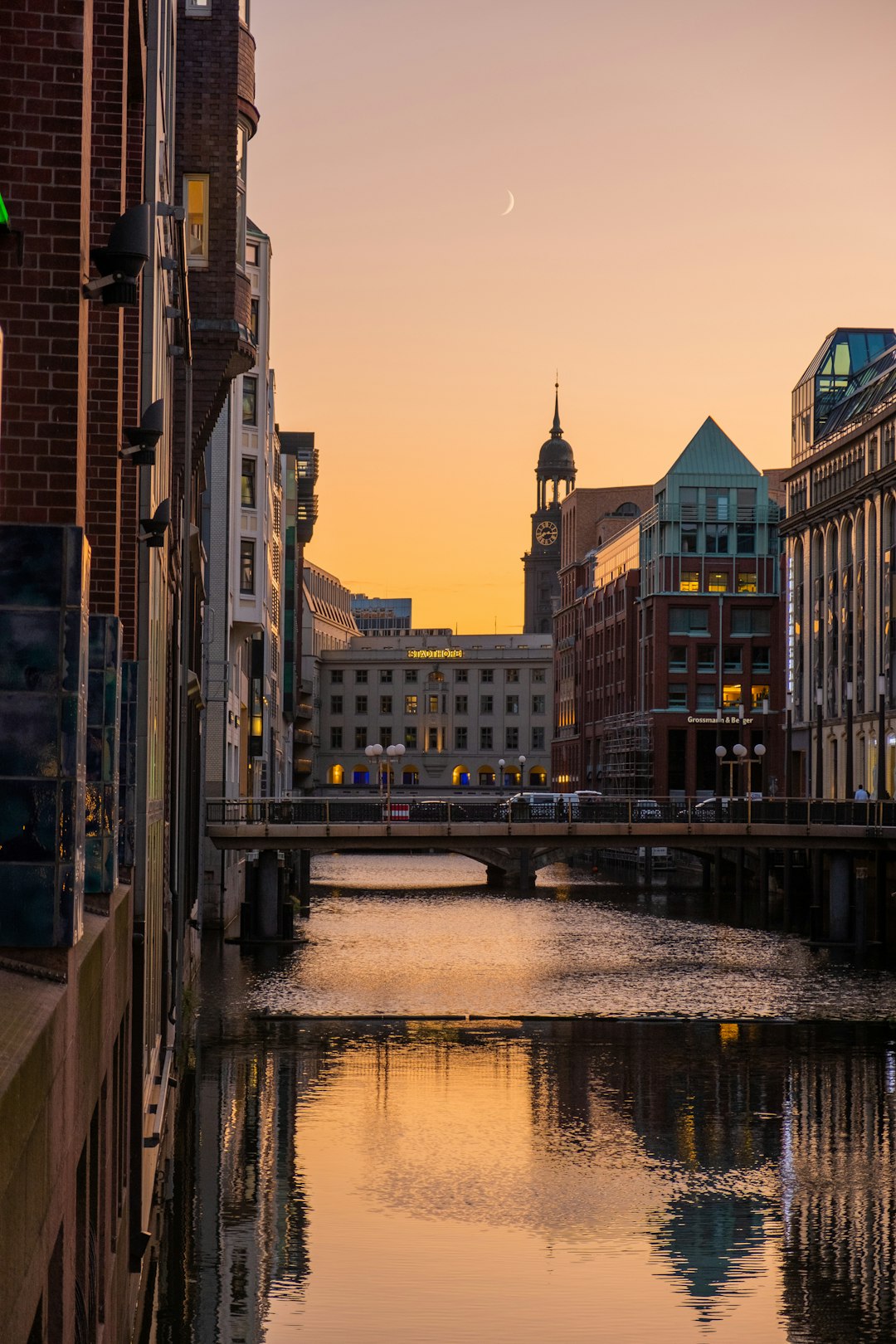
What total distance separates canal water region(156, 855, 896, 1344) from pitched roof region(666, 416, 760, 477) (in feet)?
241

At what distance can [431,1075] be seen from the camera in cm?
3653

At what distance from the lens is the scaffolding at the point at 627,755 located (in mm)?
127938

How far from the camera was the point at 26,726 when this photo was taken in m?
8.40

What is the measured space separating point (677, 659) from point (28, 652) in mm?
119224

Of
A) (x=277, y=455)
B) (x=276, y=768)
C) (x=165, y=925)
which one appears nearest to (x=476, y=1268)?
(x=165, y=925)

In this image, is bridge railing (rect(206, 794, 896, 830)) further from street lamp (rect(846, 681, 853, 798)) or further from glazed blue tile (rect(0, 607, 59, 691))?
glazed blue tile (rect(0, 607, 59, 691))

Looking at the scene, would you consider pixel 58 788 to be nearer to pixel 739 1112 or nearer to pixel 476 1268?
pixel 476 1268

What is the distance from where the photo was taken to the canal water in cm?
2098

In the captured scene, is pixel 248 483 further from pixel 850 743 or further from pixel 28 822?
pixel 28 822

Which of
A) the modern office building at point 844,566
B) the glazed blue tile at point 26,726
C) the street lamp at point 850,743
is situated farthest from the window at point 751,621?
the glazed blue tile at point 26,726

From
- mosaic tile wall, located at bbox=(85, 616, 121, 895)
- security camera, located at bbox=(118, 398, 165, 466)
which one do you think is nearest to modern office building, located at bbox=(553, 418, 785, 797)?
security camera, located at bbox=(118, 398, 165, 466)

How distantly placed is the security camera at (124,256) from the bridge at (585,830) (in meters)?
48.9

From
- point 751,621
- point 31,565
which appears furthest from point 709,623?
point 31,565

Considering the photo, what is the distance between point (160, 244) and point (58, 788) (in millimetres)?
17983
